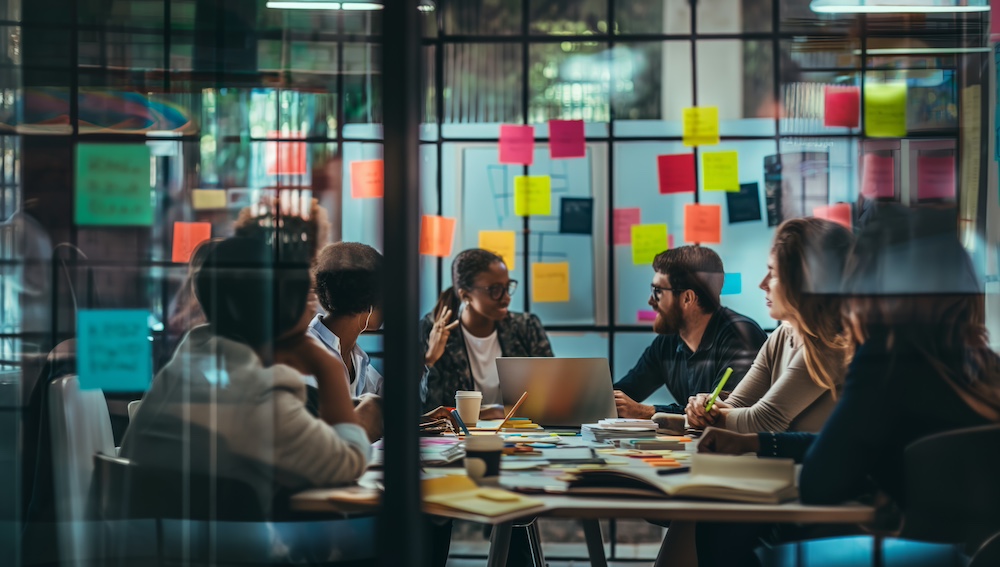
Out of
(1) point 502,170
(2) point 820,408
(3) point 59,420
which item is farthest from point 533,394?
(1) point 502,170

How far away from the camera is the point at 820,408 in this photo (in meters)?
2.46

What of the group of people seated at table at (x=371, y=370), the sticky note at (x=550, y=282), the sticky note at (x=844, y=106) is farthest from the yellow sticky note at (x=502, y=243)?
the group of people seated at table at (x=371, y=370)

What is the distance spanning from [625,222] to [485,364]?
43.5 inches

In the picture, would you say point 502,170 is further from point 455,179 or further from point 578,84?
point 578,84

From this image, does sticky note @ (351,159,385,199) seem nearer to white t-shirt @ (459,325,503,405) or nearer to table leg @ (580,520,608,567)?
table leg @ (580,520,608,567)

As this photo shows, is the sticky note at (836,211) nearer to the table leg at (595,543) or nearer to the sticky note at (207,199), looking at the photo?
the table leg at (595,543)

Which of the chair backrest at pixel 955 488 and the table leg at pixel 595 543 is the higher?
the chair backrest at pixel 955 488

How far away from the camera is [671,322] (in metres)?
3.64

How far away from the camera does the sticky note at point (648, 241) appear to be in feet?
14.5

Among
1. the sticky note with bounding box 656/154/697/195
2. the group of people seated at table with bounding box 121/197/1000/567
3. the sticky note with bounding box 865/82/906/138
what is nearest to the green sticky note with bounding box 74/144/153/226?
the group of people seated at table with bounding box 121/197/1000/567

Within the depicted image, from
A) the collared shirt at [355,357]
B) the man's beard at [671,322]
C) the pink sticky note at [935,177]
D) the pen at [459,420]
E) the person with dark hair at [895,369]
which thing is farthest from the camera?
the man's beard at [671,322]

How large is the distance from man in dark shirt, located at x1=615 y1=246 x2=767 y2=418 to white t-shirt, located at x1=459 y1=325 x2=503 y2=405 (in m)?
0.52

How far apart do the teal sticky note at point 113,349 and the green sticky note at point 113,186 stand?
0.21m

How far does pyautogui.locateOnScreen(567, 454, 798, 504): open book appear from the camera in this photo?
1.81 meters
